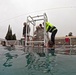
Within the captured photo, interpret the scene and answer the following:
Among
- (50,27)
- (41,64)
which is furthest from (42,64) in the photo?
(50,27)

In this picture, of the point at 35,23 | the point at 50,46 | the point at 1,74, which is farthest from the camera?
the point at 35,23

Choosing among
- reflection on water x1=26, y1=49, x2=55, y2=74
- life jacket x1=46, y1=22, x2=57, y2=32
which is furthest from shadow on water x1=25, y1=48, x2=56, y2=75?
life jacket x1=46, y1=22, x2=57, y2=32

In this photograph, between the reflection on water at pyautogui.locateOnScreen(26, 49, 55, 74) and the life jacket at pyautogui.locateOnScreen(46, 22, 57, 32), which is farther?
the life jacket at pyautogui.locateOnScreen(46, 22, 57, 32)

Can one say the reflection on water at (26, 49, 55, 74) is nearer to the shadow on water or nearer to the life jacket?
the shadow on water

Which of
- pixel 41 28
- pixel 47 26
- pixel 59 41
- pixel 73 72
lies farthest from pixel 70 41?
pixel 73 72

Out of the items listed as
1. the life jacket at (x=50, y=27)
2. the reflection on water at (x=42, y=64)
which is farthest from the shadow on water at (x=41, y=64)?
the life jacket at (x=50, y=27)

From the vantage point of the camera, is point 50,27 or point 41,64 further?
point 50,27

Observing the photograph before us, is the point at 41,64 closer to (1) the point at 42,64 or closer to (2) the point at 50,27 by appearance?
(1) the point at 42,64

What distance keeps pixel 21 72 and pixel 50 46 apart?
6.56m

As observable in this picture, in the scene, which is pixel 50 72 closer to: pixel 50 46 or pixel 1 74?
pixel 1 74

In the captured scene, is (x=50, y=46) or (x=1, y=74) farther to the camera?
(x=50, y=46)

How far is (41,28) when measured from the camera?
12688 millimetres

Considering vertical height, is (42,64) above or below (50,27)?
below

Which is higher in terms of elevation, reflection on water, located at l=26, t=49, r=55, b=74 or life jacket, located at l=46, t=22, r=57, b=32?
life jacket, located at l=46, t=22, r=57, b=32
